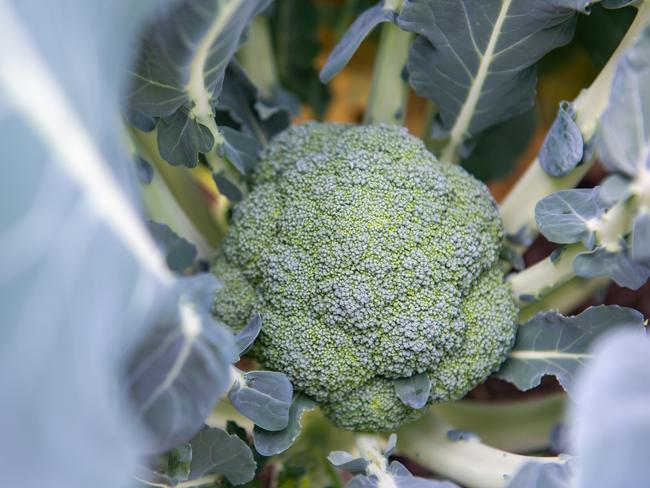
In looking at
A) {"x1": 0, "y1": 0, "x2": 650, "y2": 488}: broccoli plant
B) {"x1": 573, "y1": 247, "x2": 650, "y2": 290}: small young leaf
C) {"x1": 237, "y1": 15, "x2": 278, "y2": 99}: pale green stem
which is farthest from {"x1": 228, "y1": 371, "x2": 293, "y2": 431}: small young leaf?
{"x1": 237, "y1": 15, "x2": 278, "y2": 99}: pale green stem

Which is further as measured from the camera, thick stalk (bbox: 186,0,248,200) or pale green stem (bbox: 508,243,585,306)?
pale green stem (bbox: 508,243,585,306)

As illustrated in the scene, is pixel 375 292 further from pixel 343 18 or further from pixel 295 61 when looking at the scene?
pixel 343 18

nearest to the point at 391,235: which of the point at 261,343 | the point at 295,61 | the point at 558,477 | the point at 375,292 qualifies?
the point at 375,292

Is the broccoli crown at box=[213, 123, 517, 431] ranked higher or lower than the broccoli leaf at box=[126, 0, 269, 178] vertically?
lower

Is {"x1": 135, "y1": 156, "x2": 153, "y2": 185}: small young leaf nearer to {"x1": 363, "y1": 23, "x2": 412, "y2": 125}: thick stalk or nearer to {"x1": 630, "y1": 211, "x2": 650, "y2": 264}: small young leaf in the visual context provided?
{"x1": 363, "y1": 23, "x2": 412, "y2": 125}: thick stalk

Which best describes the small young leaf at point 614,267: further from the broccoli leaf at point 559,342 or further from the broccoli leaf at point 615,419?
the broccoli leaf at point 615,419
